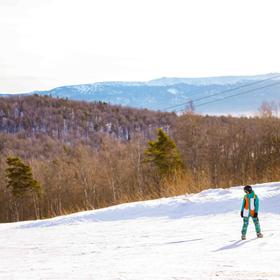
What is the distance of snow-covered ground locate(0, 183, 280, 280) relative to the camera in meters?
6.54

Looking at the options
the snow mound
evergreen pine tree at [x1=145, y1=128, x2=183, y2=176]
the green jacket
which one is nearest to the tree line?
evergreen pine tree at [x1=145, y1=128, x2=183, y2=176]

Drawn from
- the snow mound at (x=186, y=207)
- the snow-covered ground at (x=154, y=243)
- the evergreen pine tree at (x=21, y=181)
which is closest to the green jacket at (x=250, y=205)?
the snow-covered ground at (x=154, y=243)

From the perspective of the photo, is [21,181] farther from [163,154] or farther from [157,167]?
[163,154]

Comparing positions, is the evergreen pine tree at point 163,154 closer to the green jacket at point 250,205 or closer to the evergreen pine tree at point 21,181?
the evergreen pine tree at point 21,181

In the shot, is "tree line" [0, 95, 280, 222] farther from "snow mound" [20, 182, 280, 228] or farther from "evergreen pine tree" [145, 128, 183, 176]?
"snow mound" [20, 182, 280, 228]

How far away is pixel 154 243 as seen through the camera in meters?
9.05

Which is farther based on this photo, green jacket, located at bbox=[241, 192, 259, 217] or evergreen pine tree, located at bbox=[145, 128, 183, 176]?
evergreen pine tree, located at bbox=[145, 128, 183, 176]

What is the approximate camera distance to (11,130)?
154 meters

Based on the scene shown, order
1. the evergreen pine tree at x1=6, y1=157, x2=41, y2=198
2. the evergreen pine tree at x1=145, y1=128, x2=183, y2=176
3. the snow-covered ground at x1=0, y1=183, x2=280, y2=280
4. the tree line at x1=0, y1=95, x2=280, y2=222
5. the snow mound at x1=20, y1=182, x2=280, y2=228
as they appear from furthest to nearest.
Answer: the evergreen pine tree at x1=6, y1=157, x2=41, y2=198
the evergreen pine tree at x1=145, y1=128, x2=183, y2=176
the tree line at x1=0, y1=95, x2=280, y2=222
the snow mound at x1=20, y1=182, x2=280, y2=228
the snow-covered ground at x1=0, y1=183, x2=280, y2=280

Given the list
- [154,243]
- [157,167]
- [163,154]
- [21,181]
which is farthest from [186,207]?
[21,181]

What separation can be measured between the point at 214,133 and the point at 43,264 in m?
21.6

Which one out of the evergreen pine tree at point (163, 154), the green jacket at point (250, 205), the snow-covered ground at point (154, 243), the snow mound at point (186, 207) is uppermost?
the evergreen pine tree at point (163, 154)

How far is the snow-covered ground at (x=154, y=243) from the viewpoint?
21.5 ft

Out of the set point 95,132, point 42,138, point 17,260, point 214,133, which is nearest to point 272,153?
point 214,133
